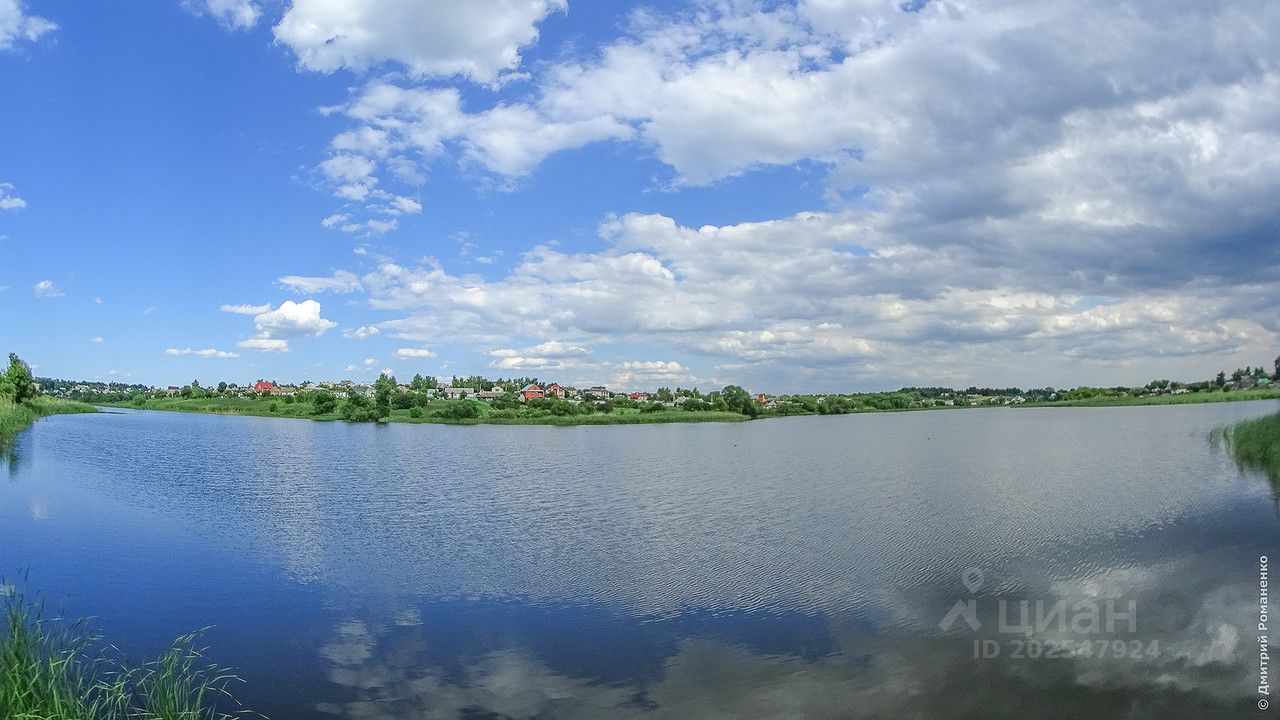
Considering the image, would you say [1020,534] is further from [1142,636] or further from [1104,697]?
[1104,697]

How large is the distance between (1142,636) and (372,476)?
33.3 meters

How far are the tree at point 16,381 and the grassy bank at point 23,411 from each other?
105 cm

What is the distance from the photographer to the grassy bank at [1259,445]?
107ft

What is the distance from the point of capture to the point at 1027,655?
41.2 feet

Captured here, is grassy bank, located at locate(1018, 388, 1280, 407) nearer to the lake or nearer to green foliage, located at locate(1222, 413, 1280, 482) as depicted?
green foliage, located at locate(1222, 413, 1280, 482)

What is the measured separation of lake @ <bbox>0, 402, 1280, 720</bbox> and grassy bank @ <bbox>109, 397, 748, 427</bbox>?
6307 centimetres

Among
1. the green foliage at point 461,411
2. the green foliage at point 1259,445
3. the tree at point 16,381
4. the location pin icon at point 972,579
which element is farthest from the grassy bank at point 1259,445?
the tree at point 16,381

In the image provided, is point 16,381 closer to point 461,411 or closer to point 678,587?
point 461,411

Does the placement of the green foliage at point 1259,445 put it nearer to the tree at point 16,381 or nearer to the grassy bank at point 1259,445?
the grassy bank at point 1259,445

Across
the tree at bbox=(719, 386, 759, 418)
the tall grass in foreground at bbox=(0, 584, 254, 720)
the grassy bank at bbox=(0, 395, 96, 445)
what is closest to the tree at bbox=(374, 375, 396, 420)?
the grassy bank at bbox=(0, 395, 96, 445)

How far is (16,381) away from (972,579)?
99323 millimetres

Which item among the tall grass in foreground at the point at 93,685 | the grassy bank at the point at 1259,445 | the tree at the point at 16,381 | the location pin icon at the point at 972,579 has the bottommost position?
the location pin icon at the point at 972,579

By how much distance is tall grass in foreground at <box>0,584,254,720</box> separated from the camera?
28.1ft

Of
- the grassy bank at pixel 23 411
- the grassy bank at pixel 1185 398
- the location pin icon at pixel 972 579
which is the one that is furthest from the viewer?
the grassy bank at pixel 1185 398
